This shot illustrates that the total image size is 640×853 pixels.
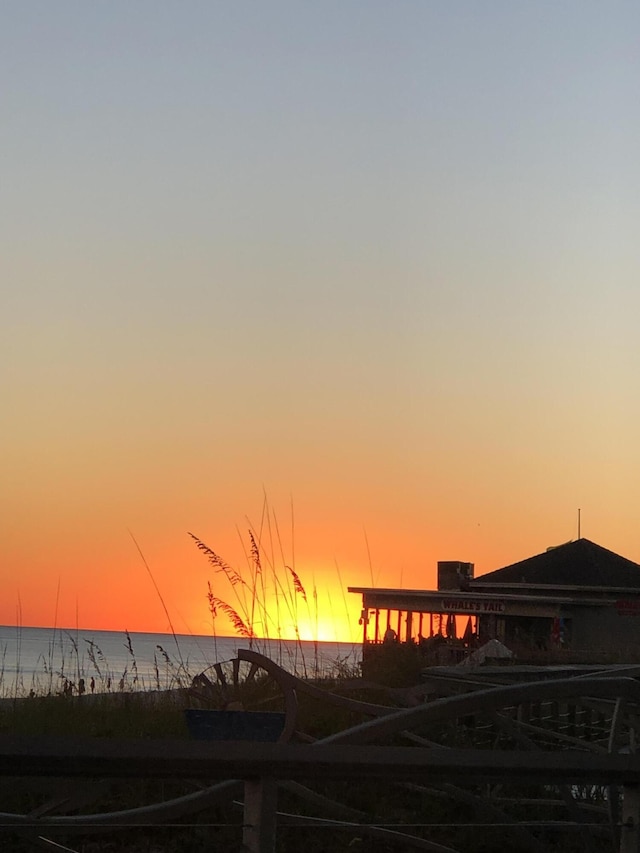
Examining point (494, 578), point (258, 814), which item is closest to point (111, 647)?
point (494, 578)

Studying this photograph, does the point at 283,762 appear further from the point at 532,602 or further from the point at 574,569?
the point at 574,569

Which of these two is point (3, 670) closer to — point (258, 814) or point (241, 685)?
point (241, 685)

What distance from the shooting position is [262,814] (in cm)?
186

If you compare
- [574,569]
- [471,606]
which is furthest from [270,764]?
[574,569]

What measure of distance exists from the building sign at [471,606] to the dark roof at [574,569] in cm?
176

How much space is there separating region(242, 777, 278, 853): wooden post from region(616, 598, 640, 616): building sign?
25.6 meters

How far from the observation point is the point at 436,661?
9.30 m

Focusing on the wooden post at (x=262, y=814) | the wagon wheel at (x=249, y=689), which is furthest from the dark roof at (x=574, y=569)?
the wooden post at (x=262, y=814)

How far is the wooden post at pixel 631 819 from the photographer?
6.88 feet

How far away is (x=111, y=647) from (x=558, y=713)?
99122 mm

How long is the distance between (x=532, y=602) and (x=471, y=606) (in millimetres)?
1812

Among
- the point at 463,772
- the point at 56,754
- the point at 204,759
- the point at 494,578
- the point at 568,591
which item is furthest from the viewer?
the point at 494,578

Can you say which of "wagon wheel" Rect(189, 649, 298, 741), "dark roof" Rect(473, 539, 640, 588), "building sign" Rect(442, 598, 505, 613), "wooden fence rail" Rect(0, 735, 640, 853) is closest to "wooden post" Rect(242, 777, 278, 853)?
"wooden fence rail" Rect(0, 735, 640, 853)

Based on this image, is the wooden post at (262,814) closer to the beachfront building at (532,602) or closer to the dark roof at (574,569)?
the beachfront building at (532,602)
